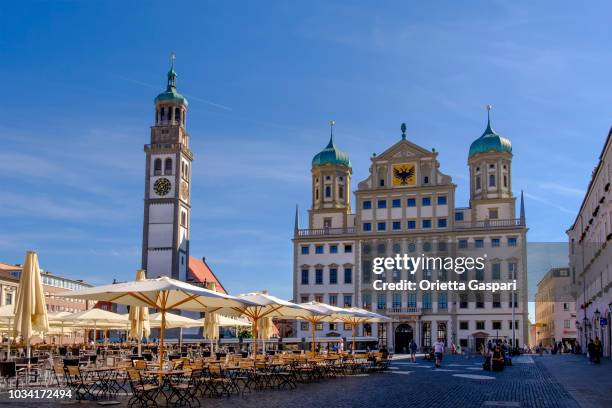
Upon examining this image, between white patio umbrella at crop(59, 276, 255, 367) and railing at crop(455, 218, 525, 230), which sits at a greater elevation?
railing at crop(455, 218, 525, 230)

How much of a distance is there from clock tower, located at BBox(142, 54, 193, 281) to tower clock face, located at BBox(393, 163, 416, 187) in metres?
22.7

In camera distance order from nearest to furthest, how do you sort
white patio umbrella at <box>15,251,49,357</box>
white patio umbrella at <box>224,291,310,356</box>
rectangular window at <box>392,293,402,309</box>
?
white patio umbrella at <box>15,251,49,357</box> → white patio umbrella at <box>224,291,310,356</box> → rectangular window at <box>392,293,402,309</box>

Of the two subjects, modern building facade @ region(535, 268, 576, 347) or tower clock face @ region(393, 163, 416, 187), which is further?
modern building facade @ region(535, 268, 576, 347)

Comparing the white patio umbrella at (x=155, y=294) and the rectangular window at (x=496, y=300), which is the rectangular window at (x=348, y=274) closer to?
the rectangular window at (x=496, y=300)

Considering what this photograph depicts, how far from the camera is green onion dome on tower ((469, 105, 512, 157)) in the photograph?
82.8 meters

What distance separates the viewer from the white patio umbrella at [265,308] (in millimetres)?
27109

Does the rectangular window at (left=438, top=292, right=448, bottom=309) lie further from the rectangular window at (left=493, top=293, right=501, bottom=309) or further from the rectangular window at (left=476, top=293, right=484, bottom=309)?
the rectangular window at (left=493, top=293, right=501, bottom=309)

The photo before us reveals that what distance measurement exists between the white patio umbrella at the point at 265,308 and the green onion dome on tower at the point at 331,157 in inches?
2228

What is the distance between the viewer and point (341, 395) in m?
21.2

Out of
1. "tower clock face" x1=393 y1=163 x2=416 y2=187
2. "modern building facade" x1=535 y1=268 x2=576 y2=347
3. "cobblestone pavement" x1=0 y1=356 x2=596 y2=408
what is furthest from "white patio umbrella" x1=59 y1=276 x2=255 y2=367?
"modern building facade" x1=535 y1=268 x2=576 y2=347

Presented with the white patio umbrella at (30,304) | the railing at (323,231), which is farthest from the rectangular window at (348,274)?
the white patio umbrella at (30,304)

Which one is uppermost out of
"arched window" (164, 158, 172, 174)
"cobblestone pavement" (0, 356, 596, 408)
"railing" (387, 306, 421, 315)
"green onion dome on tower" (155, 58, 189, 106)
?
"green onion dome on tower" (155, 58, 189, 106)

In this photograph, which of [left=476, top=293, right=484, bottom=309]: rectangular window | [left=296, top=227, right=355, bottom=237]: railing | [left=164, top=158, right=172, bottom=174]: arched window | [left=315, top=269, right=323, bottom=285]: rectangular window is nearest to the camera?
[left=476, top=293, right=484, bottom=309]: rectangular window

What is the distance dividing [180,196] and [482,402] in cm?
6658
